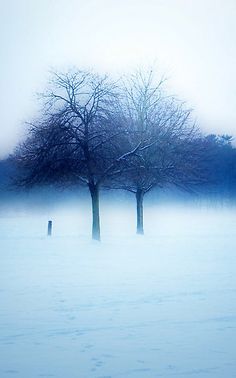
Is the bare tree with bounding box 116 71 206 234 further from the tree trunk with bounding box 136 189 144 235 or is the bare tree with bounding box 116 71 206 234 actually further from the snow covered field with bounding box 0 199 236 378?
the snow covered field with bounding box 0 199 236 378

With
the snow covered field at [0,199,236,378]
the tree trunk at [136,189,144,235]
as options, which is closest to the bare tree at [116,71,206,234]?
the tree trunk at [136,189,144,235]

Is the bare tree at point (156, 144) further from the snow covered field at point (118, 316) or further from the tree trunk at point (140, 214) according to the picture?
the snow covered field at point (118, 316)

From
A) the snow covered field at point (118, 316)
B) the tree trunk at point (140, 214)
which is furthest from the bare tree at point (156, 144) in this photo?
the snow covered field at point (118, 316)

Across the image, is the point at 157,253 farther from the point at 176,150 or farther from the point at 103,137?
the point at 176,150

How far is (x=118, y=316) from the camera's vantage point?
25.2 feet

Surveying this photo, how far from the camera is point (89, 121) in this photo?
1992 centimetres

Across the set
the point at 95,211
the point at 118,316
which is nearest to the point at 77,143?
the point at 95,211

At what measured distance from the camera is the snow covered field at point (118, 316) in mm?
5582

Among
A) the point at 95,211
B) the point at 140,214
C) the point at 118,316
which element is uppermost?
the point at 140,214

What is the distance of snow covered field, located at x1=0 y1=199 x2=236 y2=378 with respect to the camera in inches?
220

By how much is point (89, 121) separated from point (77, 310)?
13276 mm

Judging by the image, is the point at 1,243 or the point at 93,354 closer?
the point at 93,354

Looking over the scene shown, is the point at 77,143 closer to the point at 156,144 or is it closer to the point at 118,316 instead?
the point at 156,144

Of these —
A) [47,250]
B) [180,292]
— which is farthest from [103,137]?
[180,292]
